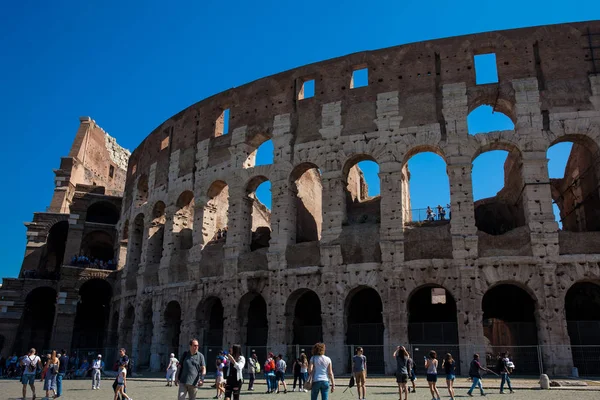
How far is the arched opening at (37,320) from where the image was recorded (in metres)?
30.8

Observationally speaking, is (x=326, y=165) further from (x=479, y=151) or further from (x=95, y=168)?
(x=95, y=168)

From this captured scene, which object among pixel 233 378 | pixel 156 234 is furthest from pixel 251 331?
pixel 233 378

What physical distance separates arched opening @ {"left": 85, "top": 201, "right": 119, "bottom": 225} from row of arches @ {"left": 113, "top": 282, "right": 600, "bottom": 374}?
11.8 metres

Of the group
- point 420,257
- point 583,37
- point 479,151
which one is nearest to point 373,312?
point 420,257

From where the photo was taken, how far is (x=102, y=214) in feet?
116

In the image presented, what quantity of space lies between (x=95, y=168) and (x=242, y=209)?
25.1 meters

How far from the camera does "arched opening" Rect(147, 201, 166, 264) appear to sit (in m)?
26.5

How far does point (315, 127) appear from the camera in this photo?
21.8m

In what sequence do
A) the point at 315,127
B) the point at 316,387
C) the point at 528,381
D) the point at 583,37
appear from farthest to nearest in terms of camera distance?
1. the point at 315,127
2. the point at 583,37
3. the point at 528,381
4. the point at 316,387

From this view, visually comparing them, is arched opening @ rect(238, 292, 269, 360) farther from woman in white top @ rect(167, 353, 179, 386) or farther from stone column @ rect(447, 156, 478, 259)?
stone column @ rect(447, 156, 478, 259)

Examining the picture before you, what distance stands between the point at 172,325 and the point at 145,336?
1957 mm

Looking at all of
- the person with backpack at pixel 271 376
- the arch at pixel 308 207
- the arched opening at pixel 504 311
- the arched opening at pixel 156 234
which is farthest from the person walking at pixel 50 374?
the arched opening at pixel 504 311

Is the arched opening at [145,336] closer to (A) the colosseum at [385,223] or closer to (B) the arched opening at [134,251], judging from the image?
(A) the colosseum at [385,223]

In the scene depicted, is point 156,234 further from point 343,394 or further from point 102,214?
point 343,394
